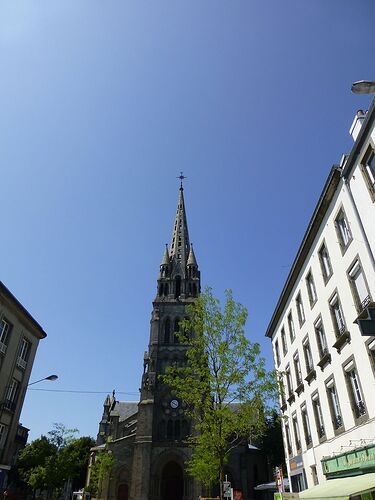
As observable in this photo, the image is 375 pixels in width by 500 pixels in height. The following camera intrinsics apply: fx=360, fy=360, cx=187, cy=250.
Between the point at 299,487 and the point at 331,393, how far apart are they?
7.70 metres

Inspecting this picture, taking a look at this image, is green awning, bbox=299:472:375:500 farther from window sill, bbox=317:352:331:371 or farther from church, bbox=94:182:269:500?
church, bbox=94:182:269:500

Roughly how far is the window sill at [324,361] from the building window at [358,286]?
133 inches

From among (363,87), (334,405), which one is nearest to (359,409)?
(334,405)

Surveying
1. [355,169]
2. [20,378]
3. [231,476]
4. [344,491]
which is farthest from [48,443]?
[355,169]

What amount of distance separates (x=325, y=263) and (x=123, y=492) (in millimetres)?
38917

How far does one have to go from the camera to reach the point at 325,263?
1730 cm

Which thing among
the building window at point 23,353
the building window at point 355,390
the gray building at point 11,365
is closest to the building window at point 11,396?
the gray building at point 11,365

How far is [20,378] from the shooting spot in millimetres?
23656

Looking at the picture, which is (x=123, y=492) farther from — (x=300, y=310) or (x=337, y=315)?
(x=337, y=315)

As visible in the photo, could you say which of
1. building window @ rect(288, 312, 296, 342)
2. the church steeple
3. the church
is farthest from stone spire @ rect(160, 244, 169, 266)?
building window @ rect(288, 312, 296, 342)

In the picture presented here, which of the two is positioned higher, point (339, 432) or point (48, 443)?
point (48, 443)

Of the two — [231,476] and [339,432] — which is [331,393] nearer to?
[339,432]

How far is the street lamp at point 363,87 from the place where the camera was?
8.38 metres

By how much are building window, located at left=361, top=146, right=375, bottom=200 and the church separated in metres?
37.0
